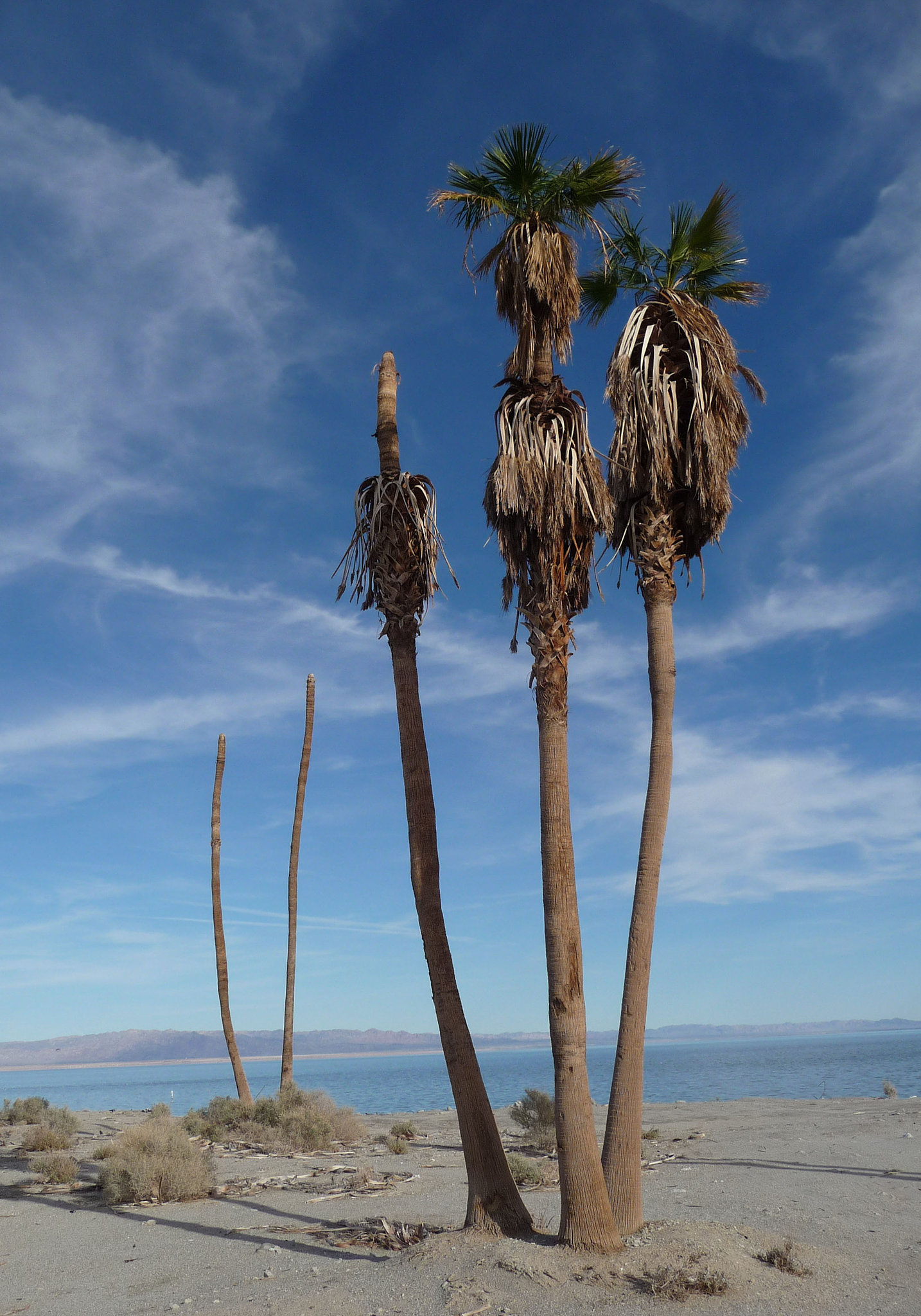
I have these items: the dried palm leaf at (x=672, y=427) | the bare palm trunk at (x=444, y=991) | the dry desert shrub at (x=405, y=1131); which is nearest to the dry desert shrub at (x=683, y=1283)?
the bare palm trunk at (x=444, y=991)

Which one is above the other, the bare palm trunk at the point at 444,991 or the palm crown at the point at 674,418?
the palm crown at the point at 674,418

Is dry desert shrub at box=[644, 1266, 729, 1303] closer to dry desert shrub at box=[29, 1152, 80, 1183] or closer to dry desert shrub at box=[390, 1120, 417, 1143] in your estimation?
dry desert shrub at box=[29, 1152, 80, 1183]

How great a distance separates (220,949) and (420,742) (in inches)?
630

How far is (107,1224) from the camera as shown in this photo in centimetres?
1144

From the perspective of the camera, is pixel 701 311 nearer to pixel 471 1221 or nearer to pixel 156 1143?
pixel 471 1221

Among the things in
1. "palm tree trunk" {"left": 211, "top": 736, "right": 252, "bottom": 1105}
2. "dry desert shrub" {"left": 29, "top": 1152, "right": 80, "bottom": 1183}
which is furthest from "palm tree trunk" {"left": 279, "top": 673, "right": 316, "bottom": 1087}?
"dry desert shrub" {"left": 29, "top": 1152, "right": 80, "bottom": 1183}

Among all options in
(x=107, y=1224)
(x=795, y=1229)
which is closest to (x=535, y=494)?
(x=795, y=1229)

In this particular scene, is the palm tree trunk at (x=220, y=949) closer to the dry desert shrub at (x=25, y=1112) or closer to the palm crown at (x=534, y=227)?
the dry desert shrub at (x=25, y=1112)

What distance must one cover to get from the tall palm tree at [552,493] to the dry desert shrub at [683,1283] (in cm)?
88

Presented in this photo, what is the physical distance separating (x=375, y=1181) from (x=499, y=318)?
12.3 meters

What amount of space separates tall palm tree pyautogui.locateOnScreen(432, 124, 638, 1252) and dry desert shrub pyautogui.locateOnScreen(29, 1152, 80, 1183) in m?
9.51

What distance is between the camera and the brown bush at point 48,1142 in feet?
56.7

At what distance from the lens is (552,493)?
9.82m

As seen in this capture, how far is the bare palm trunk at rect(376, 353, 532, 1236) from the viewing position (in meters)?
9.00
